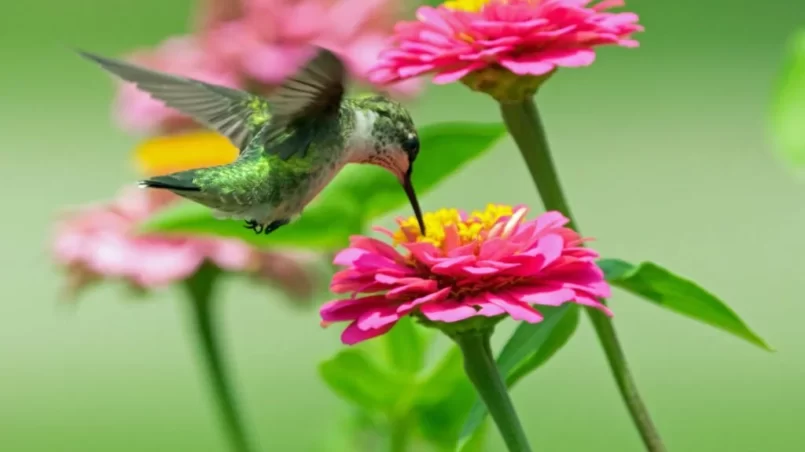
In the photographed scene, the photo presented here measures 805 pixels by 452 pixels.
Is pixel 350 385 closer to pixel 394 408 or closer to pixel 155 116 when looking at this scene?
pixel 394 408

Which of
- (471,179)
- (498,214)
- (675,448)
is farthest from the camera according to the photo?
(471,179)

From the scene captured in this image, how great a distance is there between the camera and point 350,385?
0.44 meters

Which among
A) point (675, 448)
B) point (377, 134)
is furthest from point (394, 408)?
point (675, 448)

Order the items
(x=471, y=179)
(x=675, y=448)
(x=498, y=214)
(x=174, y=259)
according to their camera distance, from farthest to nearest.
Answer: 1. (x=471, y=179)
2. (x=675, y=448)
3. (x=174, y=259)
4. (x=498, y=214)

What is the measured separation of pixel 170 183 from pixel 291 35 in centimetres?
30

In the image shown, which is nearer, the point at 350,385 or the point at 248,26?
the point at 350,385

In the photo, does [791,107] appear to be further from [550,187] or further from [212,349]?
[212,349]

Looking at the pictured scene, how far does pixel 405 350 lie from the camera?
47 centimetres

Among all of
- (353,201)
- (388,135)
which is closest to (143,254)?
(353,201)

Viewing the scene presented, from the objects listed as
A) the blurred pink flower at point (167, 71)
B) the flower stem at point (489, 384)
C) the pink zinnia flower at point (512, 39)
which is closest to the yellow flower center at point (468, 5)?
the pink zinnia flower at point (512, 39)

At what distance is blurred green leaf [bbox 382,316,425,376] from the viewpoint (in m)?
0.47

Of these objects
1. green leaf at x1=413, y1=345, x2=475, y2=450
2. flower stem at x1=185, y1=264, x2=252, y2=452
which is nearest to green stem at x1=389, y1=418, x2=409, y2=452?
green leaf at x1=413, y1=345, x2=475, y2=450

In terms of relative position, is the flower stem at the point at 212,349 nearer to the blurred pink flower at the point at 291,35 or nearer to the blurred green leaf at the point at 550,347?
the blurred pink flower at the point at 291,35

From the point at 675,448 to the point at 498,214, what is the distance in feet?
3.41
